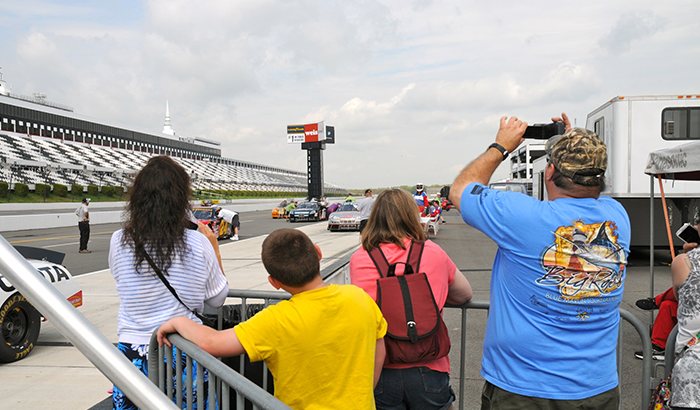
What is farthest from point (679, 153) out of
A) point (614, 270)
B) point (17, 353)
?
point (17, 353)

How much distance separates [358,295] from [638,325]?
74.9 inches

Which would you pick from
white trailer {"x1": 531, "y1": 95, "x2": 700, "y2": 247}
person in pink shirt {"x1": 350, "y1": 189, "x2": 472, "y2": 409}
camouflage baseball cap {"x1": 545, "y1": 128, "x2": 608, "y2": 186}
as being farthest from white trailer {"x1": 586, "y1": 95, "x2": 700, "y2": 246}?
camouflage baseball cap {"x1": 545, "y1": 128, "x2": 608, "y2": 186}

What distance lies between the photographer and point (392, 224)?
2.87 metres

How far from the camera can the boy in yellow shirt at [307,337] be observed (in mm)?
2209

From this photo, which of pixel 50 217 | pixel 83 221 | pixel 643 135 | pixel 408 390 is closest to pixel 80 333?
pixel 408 390

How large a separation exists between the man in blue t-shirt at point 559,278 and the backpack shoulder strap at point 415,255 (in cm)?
55

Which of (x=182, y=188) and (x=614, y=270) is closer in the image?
(x=614, y=270)

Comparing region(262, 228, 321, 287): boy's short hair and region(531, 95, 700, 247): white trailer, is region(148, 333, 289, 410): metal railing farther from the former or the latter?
region(531, 95, 700, 247): white trailer

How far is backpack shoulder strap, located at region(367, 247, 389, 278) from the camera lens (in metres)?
2.76

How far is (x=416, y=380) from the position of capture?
268 centimetres

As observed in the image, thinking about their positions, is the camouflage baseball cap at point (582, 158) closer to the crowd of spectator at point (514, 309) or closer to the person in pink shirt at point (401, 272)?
the crowd of spectator at point (514, 309)

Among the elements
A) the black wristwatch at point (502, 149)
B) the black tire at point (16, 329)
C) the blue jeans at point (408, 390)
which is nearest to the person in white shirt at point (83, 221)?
the black tire at point (16, 329)

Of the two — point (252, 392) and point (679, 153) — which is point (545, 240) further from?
point (679, 153)

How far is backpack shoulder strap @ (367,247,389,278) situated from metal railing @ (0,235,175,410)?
1581 mm
